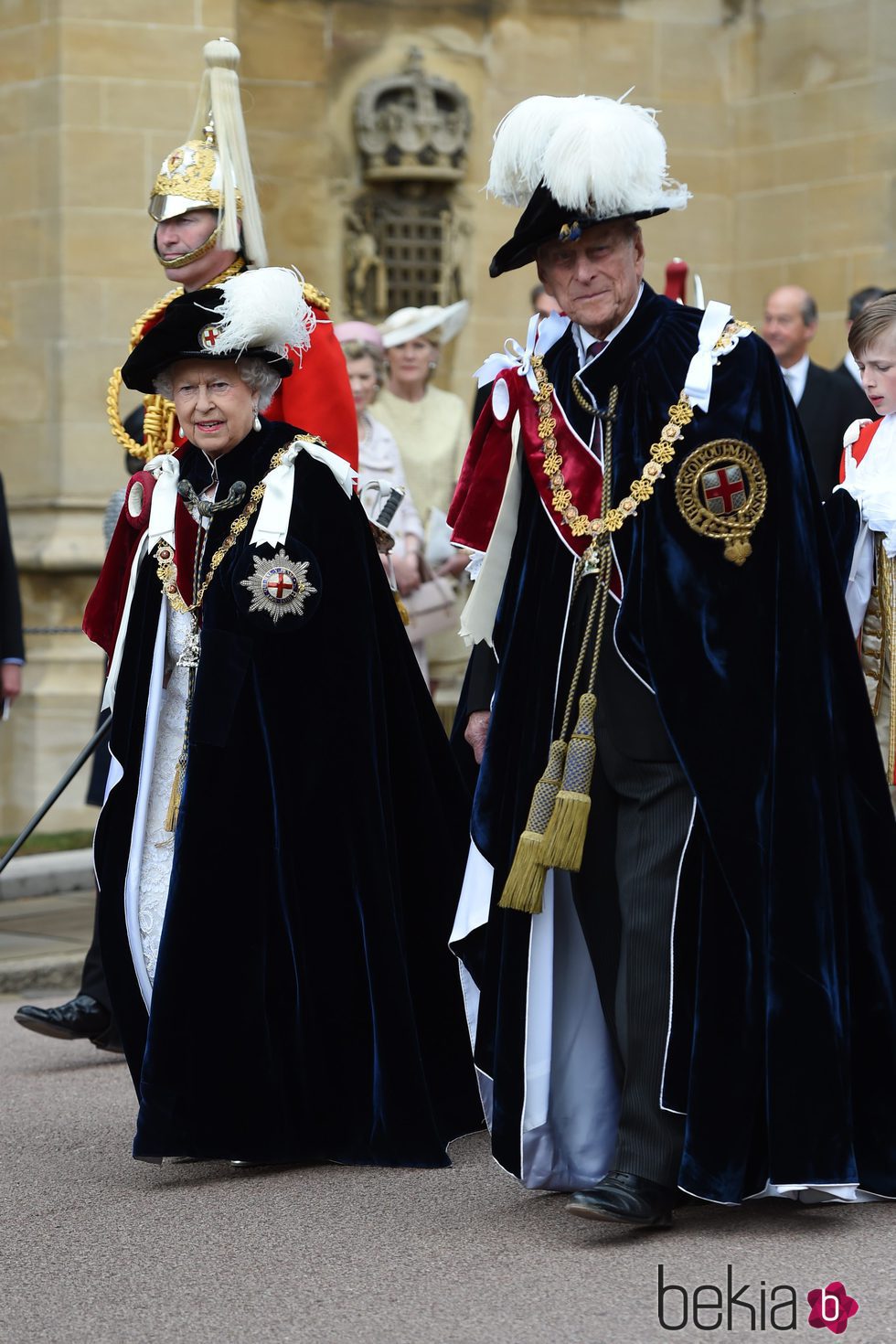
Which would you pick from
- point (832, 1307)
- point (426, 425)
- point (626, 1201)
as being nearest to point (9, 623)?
point (426, 425)

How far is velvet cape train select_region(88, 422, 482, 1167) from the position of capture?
17.1ft

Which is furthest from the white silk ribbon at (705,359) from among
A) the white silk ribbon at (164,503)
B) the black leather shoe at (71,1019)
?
the black leather shoe at (71,1019)

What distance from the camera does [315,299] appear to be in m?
6.11

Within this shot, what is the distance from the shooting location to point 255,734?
5.30 m

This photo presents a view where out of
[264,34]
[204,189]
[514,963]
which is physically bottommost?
[514,963]

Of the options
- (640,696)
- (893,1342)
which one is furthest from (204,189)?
(893,1342)

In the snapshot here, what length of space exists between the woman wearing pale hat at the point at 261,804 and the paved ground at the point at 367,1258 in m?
0.19

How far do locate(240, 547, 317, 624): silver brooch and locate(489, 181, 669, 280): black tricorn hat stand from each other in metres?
0.89

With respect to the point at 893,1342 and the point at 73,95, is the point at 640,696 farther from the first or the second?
the point at 73,95

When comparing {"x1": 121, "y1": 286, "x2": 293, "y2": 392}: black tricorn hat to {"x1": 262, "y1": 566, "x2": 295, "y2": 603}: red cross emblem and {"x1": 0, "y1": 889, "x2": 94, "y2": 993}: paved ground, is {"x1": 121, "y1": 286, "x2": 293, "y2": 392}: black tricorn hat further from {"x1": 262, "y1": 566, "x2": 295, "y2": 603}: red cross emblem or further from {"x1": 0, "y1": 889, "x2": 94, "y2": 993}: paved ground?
{"x1": 0, "y1": 889, "x2": 94, "y2": 993}: paved ground

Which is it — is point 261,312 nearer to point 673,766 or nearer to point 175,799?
point 175,799

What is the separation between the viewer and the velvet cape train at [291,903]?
521 centimetres

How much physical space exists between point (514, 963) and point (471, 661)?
24.9 inches

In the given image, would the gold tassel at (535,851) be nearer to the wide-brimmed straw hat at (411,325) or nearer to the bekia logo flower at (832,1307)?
the bekia logo flower at (832,1307)
